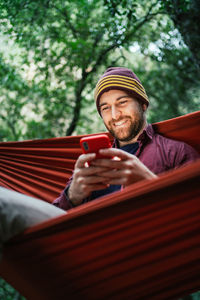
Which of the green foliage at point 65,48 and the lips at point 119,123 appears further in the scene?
the green foliage at point 65,48

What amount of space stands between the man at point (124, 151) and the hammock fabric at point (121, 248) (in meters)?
0.19

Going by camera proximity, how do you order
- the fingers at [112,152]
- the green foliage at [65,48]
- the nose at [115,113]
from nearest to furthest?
the fingers at [112,152] → the nose at [115,113] → the green foliage at [65,48]

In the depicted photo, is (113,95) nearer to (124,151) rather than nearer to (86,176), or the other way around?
(124,151)

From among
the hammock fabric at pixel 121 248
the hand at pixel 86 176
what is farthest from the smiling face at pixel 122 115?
the hammock fabric at pixel 121 248

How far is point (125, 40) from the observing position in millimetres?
2980

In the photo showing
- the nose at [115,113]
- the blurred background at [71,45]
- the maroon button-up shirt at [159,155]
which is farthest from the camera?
the blurred background at [71,45]

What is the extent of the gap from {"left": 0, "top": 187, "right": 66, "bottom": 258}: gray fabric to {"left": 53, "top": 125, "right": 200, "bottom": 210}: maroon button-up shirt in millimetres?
354

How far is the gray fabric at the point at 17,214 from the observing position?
0.74 meters

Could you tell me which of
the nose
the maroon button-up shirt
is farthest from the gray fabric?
the nose

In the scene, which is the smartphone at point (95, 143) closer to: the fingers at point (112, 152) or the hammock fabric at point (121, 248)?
the fingers at point (112, 152)

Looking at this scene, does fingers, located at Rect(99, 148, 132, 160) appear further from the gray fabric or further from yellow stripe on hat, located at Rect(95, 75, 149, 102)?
yellow stripe on hat, located at Rect(95, 75, 149, 102)

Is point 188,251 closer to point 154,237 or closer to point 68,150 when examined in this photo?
point 154,237

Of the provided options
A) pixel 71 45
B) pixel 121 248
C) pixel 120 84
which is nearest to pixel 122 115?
pixel 120 84

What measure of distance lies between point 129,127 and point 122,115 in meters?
0.07
